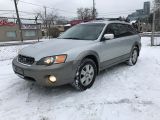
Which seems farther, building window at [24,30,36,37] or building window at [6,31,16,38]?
building window at [24,30,36,37]

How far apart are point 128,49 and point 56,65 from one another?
313 centimetres

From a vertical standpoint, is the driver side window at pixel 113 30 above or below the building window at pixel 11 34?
above

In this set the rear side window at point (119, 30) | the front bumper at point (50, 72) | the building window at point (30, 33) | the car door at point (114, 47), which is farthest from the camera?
the building window at point (30, 33)

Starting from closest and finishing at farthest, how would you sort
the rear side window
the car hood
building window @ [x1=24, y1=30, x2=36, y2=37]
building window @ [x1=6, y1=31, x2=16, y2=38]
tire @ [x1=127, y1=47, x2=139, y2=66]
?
the car hood, the rear side window, tire @ [x1=127, y1=47, x2=139, y2=66], building window @ [x1=6, y1=31, x2=16, y2=38], building window @ [x1=24, y1=30, x2=36, y2=37]

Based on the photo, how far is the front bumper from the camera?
387cm

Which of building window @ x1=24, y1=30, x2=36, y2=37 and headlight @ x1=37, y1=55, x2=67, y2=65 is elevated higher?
headlight @ x1=37, y1=55, x2=67, y2=65

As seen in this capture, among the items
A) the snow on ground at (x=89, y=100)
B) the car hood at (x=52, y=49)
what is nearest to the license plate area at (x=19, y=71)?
the car hood at (x=52, y=49)

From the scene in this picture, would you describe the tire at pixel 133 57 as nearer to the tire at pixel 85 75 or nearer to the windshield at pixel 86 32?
the windshield at pixel 86 32

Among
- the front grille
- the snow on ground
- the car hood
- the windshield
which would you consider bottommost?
the snow on ground

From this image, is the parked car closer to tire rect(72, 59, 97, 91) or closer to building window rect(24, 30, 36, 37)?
tire rect(72, 59, 97, 91)

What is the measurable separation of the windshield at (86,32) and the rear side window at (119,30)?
272mm

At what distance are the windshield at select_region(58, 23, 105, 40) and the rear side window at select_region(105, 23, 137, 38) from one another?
0.27m

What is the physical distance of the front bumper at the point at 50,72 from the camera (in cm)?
387

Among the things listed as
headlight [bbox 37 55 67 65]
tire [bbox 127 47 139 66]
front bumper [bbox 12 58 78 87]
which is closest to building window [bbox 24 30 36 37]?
tire [bbox 127 47 139 66]
